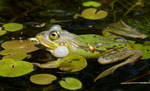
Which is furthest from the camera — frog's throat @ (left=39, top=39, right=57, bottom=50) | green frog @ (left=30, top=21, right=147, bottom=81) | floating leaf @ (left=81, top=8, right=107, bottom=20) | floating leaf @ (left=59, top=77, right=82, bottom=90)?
floating leaf @ (left=81, top=8, right=107, bottom=20)

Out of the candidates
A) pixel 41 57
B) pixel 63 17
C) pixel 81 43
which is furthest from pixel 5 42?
pixel 63 17

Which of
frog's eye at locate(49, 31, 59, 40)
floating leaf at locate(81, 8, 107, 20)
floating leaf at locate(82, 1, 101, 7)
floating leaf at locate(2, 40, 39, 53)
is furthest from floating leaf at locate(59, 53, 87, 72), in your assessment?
floating leaf at locate(82, 1, 101, 7)

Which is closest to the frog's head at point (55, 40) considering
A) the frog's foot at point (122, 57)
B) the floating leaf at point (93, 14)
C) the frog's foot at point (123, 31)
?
the frog's foot at point (122, 57)

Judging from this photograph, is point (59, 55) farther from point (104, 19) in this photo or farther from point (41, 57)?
point (104, 19)

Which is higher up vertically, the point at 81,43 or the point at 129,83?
the point at 81,43

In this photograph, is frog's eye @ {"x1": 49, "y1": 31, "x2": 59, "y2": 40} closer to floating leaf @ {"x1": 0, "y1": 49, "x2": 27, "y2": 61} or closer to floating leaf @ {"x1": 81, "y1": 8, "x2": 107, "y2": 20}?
floating leaf @ {"x1": 0, "y1": 49, "x2": 27, "y2": 61}

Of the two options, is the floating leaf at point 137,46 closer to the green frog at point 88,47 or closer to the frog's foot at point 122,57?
the green frog at point 88,47
